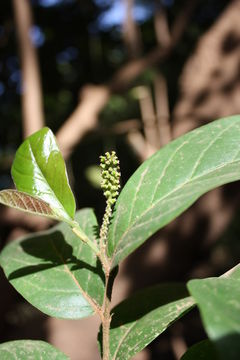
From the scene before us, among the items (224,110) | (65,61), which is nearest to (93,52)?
A: (65,61)

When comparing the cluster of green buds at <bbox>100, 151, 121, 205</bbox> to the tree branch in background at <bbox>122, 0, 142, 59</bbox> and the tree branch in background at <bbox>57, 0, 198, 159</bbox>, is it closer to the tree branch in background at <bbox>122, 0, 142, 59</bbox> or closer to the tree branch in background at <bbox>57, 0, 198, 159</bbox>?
the tree branch in background at <bbox>57, 0, 198, 159</bbox>

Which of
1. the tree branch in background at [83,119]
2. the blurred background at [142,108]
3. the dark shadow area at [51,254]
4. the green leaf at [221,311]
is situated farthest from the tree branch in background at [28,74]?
the green leaf at [221,311]

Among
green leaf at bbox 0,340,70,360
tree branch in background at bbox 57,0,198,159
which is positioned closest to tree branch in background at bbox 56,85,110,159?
tree branch in background at bbox 57,0,198,159

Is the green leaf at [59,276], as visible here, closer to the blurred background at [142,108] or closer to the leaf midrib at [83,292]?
the leaf midrib at [83,292]

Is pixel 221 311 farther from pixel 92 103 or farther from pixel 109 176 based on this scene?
pixel 92 103

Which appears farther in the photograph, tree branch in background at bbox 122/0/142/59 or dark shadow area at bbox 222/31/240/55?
tree branch in background at bbox 122/0/142/59

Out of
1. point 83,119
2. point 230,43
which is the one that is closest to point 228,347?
point 230,43
